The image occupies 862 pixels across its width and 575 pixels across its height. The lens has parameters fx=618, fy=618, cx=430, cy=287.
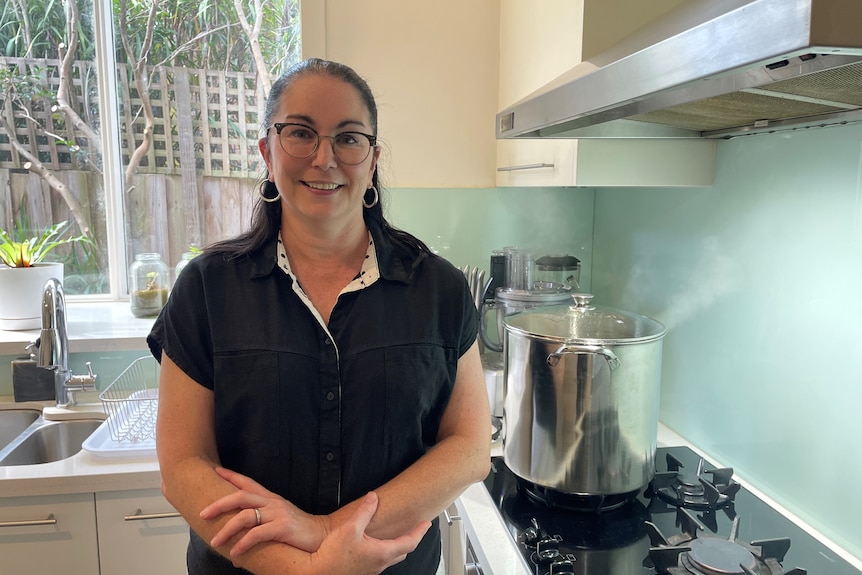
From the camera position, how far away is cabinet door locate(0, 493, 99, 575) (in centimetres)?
142

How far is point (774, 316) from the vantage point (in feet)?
4.04

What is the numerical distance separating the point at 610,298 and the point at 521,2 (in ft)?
3.04

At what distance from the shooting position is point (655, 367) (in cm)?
120

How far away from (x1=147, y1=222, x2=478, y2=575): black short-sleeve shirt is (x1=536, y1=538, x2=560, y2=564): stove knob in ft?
0.87

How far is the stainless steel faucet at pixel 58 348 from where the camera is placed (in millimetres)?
1723

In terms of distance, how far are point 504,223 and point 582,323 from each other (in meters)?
0.82

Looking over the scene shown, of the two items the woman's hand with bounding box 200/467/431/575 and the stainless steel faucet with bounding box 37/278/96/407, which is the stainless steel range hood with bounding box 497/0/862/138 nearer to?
the woman's hand with bounding box 200/467/431/575

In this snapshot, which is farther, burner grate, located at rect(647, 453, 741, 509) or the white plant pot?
the white plant pot

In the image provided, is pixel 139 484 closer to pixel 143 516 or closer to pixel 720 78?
pixel 143 516

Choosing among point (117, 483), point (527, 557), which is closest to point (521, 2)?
point (527, 557)

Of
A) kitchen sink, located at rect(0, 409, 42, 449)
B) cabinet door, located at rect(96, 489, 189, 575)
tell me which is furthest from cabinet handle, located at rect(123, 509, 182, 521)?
kitchen sink, located at rect(0, 409, 42, 449)

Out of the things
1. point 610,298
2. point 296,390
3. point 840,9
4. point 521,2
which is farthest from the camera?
point 610,298

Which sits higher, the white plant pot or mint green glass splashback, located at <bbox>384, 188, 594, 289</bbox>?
mint green glass splashback, located at <bbox>384, 188, 594, 289</bbox>

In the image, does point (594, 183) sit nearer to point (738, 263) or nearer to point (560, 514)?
point (738, 263)
